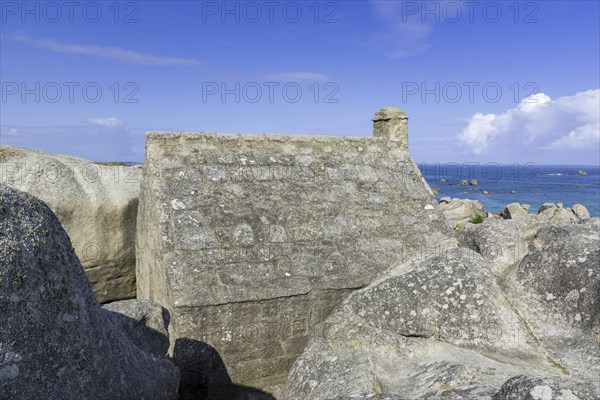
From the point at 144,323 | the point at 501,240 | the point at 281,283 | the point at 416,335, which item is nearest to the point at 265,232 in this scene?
the point at 281,283

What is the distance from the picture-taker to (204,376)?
18.1ft

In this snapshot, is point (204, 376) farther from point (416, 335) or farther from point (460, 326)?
point (460, 326)

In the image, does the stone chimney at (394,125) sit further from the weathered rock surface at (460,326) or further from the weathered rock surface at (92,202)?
the weathered rock surface at (92,202)

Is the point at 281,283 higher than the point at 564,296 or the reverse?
higher

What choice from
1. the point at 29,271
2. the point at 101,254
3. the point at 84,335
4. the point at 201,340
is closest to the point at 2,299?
the point at 29,271

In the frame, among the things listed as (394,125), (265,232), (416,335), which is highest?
(394,125)

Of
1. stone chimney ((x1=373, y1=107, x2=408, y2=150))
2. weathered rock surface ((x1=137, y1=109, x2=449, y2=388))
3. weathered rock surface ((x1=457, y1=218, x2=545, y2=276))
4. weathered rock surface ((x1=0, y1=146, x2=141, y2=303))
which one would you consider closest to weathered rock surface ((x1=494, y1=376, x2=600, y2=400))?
weathered rock surface ((x1=137, y1=109, x2=449, y2=388))

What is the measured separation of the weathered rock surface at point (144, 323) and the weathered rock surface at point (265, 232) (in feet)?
3.94

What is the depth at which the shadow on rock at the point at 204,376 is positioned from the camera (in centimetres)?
538

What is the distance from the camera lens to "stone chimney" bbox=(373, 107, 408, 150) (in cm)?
828

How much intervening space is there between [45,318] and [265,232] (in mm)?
4022

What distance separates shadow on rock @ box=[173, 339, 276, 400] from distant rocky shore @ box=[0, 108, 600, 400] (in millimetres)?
16

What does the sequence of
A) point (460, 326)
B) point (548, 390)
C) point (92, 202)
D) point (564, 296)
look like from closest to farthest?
point (548, 390) → point (460, 326) → point (564, 296) → point (92, 202)

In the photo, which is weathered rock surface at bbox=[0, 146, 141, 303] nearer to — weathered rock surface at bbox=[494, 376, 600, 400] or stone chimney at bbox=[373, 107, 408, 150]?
stone chimney at bbox=[373, 107, 408, 150]
